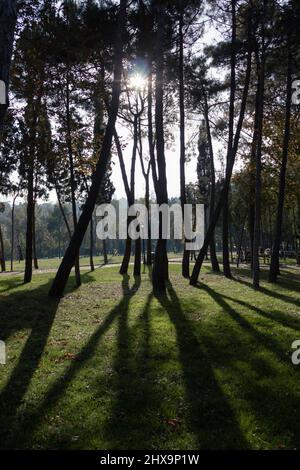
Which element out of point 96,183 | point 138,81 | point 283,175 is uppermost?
point 138,81

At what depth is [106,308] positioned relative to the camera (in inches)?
503

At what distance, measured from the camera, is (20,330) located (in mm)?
10102

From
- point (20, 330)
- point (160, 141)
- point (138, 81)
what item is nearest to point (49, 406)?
point (20, 330)

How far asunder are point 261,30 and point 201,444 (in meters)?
18.3

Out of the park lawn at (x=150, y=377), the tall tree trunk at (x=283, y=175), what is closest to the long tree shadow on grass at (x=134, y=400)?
the park lawn at (x=150, y=377)

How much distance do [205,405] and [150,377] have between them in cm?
140

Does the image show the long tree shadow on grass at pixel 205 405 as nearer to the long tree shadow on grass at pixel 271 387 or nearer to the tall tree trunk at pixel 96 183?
the long tree shadow on grass at pixel 271 387

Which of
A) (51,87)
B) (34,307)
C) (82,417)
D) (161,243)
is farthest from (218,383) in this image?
(51,87)

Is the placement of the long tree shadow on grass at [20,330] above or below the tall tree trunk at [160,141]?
below

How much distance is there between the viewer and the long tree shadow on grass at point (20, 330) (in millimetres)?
5539

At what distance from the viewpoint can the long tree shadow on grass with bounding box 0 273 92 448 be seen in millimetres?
5539

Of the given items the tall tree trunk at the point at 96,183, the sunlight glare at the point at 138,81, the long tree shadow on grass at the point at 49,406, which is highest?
the sunlight glare at the point at 138,81

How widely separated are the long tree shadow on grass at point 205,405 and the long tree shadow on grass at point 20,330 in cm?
256

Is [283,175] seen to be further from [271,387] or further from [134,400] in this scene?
[134,400]
